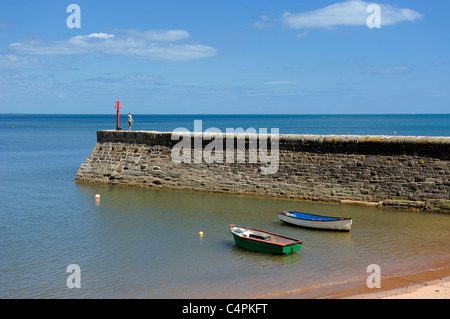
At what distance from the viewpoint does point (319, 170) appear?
16.0 m

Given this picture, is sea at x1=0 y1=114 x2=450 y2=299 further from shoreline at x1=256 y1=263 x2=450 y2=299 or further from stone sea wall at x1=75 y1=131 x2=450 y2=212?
stone sea wall at x1=75 y1=131 x2=450 y2=212

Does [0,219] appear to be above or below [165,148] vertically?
below

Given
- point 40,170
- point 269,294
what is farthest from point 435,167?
point 40,170

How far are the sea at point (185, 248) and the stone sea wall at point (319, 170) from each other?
1.44 ft

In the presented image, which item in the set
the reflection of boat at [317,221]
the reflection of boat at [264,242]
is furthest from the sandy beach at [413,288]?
the reflection of boat at [317,221]

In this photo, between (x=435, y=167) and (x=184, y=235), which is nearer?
(x=184, y=235)

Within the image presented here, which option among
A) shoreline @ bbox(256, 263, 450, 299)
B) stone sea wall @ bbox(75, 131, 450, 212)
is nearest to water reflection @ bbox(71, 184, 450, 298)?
shoreline @ bbox(256, 263, 450, 299)

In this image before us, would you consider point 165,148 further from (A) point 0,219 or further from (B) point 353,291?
(B) point 353,291

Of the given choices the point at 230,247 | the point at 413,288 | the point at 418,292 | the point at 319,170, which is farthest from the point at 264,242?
the point at 319,170

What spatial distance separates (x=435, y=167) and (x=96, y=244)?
988 centimetres

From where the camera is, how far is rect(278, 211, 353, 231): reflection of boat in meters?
12.6

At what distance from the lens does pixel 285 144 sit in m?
16.7

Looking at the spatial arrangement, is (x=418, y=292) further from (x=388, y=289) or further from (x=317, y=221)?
(x=317, y=221)

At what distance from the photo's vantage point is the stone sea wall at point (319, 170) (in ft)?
47.8
